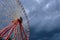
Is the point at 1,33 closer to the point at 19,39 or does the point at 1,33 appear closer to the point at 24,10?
the point at 19,39

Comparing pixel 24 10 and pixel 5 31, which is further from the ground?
pixel 24 10

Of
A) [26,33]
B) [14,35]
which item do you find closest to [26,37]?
[26,33]

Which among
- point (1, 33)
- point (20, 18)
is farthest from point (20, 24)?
point (1, 33)

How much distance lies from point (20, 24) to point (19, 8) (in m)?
3.41

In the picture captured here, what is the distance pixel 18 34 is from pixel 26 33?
2.87 meters

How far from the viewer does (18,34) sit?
2013 inches

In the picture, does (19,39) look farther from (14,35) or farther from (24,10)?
(24,10)

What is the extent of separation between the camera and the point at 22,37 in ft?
170

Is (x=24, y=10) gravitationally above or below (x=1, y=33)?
above

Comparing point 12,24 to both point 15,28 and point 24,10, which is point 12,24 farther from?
point 24,10

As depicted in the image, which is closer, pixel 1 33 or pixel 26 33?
pixel 1 33

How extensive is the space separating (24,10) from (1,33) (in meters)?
7.85

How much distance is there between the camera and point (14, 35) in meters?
49.8

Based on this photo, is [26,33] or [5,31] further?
[26,33]
